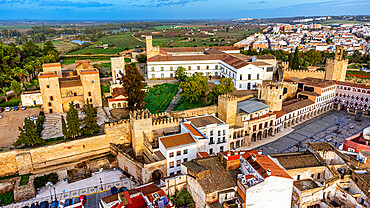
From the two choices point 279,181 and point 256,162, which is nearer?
point 279,181

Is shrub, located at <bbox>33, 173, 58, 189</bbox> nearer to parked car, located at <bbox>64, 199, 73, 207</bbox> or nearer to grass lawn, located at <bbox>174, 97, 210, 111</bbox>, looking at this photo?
parked car, located at <bbox>64, 199, 73, 207</bbox>

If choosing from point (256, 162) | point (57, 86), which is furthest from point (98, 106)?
point (256, 162)

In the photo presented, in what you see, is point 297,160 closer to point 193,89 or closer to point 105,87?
point 193,89

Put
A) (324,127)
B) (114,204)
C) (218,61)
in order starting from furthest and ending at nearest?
1. (218,61)
2. (324,127)
3. (114,204)

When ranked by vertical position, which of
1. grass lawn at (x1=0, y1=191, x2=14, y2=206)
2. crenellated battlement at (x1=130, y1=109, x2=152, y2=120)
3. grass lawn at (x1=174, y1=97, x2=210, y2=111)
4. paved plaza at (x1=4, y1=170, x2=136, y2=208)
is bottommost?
grass lawn at (x1=0, y1=191, x2=14, y2=206)

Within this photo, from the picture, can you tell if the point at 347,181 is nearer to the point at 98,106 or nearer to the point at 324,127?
the point at 324,127

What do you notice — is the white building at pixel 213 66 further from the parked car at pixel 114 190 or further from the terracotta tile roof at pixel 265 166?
the parked car at pixel 114 190

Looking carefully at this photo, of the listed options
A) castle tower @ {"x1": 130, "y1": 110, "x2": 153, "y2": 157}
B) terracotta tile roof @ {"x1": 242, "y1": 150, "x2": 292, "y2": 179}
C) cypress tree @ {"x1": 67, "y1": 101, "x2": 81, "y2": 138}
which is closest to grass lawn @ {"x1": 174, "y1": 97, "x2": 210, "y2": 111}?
castle tower @ {"x1": 130, "y1": 110, "x2": 153, "y2": 157}
